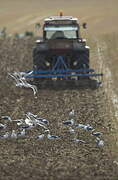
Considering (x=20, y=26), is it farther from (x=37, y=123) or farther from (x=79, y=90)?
(x=37, y=123)

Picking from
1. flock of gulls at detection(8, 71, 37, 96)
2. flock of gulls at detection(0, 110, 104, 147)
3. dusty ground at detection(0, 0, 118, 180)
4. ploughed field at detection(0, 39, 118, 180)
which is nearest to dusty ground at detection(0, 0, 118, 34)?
dusty ground at detection(0, 0, 118, 180)

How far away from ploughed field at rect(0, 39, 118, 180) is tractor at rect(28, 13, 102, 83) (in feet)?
1.85

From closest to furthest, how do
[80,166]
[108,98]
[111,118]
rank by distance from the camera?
[80,166]
[111,118]
[108,98]

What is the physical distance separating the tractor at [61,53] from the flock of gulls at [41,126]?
3.20 metres

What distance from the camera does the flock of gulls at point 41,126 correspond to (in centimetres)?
1011

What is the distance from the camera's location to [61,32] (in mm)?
15742

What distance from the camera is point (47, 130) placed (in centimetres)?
1058

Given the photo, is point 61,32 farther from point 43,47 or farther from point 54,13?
point 54,13

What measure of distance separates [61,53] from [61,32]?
36.2 inches

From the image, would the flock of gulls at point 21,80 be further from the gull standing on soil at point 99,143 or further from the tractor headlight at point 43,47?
the gull standing on soil at point 99,143

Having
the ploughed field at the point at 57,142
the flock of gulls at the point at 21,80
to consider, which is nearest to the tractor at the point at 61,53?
the flock of gulls at the point at 21,80

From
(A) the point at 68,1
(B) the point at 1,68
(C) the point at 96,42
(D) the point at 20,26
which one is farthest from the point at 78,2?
(B) the point at 1,68

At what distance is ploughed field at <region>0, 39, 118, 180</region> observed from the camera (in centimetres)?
844

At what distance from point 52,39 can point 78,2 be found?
36340mm
